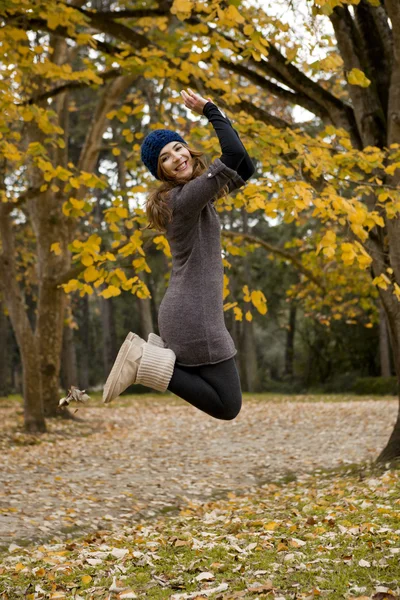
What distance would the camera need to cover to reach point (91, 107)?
22625 mm

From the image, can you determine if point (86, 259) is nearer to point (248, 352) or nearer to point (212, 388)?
point (212, 388)

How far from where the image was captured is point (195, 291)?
3.44m

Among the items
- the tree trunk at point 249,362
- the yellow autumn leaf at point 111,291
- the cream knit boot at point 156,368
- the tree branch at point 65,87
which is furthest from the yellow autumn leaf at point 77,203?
the tree trunk at point 249,362

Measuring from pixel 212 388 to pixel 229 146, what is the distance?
116 centimetres

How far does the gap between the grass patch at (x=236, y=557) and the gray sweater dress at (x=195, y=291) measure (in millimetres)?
1407

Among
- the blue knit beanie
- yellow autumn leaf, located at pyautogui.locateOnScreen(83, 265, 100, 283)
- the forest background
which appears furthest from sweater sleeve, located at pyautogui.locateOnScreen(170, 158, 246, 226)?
yellow autumn leaf, located at pyautogui.locateOnScreen(83, 265, 100, 283)

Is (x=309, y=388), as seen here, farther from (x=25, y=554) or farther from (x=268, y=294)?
(x=25, y=554)

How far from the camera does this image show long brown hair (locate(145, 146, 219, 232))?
3.40m

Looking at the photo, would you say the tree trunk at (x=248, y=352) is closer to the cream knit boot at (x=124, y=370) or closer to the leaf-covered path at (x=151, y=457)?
the leaf-covered path at (x=151, y=457)

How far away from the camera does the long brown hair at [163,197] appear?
3.40 metres

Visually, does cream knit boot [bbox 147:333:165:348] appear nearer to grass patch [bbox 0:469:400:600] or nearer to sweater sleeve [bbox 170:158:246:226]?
sweater sleeve [bbox 170:158:246:226]

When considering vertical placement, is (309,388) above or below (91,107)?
below

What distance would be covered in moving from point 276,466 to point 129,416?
22.0ft

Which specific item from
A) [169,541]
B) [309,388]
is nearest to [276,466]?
[169,541]
